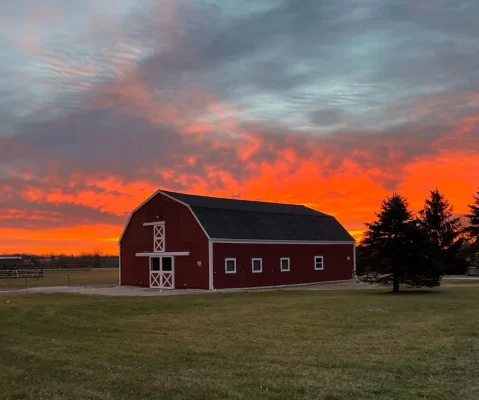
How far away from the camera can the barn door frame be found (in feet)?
111

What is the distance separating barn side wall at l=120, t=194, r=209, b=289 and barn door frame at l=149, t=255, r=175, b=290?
0.34 metres

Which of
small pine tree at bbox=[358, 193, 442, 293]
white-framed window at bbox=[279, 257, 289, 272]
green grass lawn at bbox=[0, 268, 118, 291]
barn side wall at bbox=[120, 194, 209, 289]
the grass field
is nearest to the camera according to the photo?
the grass field

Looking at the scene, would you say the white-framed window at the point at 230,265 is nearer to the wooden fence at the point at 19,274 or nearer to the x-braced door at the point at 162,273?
the x-braced door at the point at 162,273

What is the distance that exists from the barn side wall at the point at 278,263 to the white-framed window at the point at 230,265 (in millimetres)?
200

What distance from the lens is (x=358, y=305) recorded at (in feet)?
63.2

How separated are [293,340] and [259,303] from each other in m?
9.38

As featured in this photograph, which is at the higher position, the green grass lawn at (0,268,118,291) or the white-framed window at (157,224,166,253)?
the white-framed window at (157,224,166,253)

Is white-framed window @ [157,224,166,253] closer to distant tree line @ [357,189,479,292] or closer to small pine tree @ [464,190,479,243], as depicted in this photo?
distant tree line @ [357,189,479,292]

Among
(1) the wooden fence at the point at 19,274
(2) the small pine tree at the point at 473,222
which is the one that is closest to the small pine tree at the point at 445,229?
(2) the small pine tree at the point at 473,222

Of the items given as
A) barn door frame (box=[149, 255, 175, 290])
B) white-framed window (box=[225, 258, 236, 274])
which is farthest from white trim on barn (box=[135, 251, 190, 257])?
white-framed window (box=[225, 258, 236, 274])

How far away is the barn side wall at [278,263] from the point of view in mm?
32625

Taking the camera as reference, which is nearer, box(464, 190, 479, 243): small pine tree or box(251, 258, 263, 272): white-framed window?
box(251, 258, 263, 272): white-framed window

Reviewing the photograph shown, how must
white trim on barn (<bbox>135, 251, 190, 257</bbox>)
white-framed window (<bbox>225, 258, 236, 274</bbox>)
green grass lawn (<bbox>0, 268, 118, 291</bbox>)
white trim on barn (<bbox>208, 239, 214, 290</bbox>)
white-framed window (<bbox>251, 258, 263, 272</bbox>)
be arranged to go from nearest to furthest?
white trim on barn (<bbox>208, 239, 214, 290</bbox>), white-framed window (<bbox>225, 258, 236, 274</bbox>), white trim on barn (<bbox>135, 251, 190, 257</bbox>), white-framed window (<bbox>251, 258, 263, 272</bbox>), green grass lawn (<bbox>0, 268, 118, 291</bbox>)

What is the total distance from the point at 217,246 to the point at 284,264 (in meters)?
6.63
